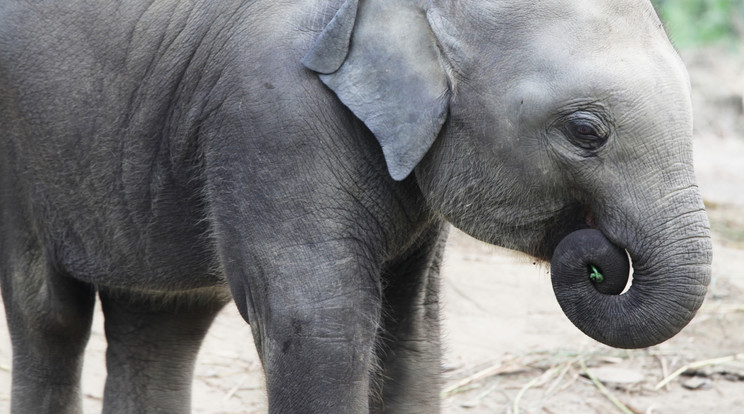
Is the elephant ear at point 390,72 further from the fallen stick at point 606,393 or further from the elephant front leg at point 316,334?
the fallen stick at point 606,393

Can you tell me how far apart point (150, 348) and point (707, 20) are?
11693 mm

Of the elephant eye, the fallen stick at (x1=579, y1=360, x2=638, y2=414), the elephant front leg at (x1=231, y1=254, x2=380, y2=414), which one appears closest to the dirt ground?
the fallen stick at (x1=579, y1=360, x2=638, y2=414)

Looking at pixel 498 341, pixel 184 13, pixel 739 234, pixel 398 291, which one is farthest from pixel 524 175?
pixel 739 234

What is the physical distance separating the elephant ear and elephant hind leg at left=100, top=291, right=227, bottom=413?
1366 millimetres

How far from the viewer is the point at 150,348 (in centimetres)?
419

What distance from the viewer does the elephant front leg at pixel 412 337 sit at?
3.63 m

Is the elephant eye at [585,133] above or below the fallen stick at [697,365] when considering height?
above

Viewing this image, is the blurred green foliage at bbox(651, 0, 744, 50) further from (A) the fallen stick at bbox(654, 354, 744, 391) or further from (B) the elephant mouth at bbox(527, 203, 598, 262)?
(B) the elephant mouth at bbox(527, 203, 598, 262)

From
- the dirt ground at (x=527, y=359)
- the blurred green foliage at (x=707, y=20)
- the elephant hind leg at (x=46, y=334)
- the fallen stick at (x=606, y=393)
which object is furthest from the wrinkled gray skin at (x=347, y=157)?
the blurred green foliage at (x=707, y=20)

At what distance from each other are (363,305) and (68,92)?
1.17m

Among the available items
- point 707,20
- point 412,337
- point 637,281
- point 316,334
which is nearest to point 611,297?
point 637,281

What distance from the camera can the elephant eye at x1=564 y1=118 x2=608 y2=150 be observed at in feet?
9.18

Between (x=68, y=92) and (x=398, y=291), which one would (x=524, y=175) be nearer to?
(x=398, y=291)

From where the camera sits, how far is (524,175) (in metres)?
2.93
